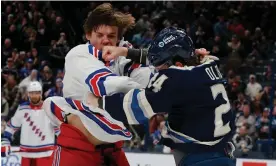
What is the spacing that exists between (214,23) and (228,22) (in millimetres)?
412

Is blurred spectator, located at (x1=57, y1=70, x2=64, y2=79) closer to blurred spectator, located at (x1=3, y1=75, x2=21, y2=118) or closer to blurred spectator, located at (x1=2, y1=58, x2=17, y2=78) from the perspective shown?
blurred spectator, located at (x1=3, y1=75, x2=21, y2=118)

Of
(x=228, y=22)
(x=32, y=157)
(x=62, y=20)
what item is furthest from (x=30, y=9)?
(x=32, y=157)

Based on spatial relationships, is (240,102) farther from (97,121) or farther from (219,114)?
(219,114)

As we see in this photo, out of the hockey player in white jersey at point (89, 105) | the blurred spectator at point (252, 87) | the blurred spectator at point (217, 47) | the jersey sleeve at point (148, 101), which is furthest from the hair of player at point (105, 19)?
the blurred spectator at point (217, 47)

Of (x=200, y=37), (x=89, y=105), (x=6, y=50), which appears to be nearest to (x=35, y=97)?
(x=89, y=105)

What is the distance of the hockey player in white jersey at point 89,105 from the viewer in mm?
3594

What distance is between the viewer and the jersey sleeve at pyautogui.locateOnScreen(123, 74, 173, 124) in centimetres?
304

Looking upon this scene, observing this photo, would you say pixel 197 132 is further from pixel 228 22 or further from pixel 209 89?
pixel 228 22

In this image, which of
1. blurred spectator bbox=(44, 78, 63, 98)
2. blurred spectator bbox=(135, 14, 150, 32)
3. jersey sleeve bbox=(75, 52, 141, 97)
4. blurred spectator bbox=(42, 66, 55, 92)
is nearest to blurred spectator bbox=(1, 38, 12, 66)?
blurred spectator bbox=(42, 66, 55, 92)

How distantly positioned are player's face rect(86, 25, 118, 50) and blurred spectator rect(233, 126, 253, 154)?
4685 millimetres

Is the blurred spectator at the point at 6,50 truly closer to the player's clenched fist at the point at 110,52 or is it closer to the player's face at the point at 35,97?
the player's face at the point at 35,97

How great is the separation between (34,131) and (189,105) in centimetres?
479

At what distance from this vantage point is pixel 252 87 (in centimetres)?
991

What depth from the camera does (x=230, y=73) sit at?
10430 millimetres
